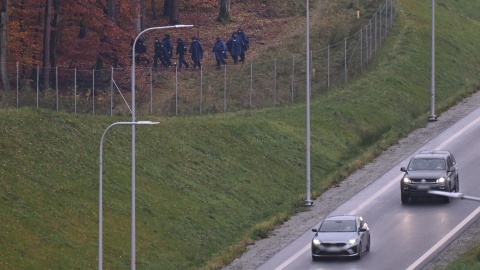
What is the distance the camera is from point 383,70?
70.0 metres

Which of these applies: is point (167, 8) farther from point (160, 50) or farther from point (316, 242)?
point (316, 242)

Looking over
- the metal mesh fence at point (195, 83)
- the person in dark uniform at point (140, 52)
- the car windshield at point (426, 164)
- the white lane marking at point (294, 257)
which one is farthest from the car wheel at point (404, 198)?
the person in dark uniform at point (140, 52)

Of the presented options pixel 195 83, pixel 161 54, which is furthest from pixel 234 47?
pixel 195 83

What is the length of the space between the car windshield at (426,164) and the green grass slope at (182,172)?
502 centimetres

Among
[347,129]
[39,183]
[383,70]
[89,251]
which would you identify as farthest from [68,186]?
[383,70]

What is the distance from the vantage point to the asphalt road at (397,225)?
122ft

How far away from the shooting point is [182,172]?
48000mm

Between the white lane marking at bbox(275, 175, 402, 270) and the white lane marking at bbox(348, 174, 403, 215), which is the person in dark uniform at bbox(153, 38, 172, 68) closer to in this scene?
the white lane marking at bbox(348, 174, 403, 215)

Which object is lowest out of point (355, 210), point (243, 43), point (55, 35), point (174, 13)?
point (355, 210)

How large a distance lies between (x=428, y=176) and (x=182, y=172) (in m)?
10.3

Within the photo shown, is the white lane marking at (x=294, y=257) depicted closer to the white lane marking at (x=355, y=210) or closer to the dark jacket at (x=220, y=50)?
the white lane marking at (x=355, y=210)

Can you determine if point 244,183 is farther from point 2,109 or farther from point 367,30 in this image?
point 367,30

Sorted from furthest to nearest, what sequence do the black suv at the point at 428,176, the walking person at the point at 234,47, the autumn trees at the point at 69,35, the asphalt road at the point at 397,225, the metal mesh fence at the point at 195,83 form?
the walking person at the point at 234,47
the autumn trees at the point at 69,35
the metal mesh fence at the point at 195,83
the black suv at the point at 428,176
the asphalt road at the point at 397,225

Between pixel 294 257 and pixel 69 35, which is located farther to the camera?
pixel 69 35
